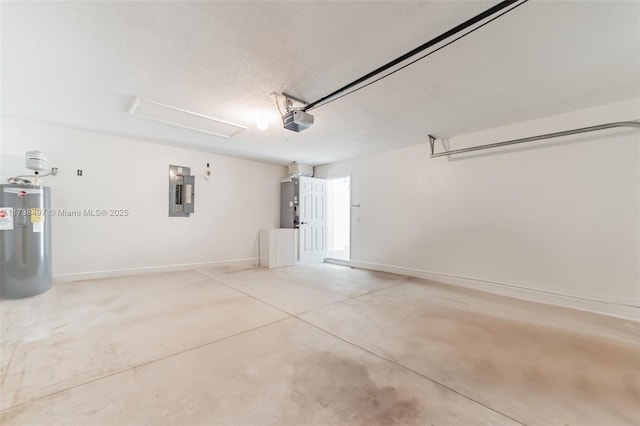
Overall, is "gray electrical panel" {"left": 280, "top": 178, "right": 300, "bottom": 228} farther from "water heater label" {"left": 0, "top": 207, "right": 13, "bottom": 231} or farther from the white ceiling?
"water heater label" {"left": 0, "top": 207, "right": 13, "bottom": 231}

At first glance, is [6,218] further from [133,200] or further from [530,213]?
[530,213]

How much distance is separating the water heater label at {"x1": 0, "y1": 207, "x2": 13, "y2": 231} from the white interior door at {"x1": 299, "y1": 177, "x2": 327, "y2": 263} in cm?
467

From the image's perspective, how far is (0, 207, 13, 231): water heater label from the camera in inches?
123

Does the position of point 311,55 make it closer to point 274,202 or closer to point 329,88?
point 329,88

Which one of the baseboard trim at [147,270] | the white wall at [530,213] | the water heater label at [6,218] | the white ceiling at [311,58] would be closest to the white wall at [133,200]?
the baseboard trim at [147,270]

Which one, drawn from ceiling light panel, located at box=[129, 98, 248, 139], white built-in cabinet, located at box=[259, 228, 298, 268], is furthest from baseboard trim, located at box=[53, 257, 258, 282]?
ceiling light panel, located at box=[129, 98, 248, 139]

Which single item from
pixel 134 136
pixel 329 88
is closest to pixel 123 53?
pixel 329 88

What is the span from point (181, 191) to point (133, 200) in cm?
84

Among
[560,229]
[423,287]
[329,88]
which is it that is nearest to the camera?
[329,88]

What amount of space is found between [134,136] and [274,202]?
3275 millimetres

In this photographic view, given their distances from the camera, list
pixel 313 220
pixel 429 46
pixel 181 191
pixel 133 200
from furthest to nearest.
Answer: pixel 313 220, pixel 181 191, pixel 133 200, pixel 429 46

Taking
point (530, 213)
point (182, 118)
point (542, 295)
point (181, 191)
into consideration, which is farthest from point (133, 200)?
point (542, 295)

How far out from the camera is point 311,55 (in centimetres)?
213

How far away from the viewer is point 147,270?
15.5 feet
